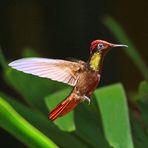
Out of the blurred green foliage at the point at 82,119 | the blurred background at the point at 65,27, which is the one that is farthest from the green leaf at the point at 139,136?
the blurred background at the point at 65,27

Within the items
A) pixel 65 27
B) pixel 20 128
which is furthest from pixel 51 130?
pixel 65 27

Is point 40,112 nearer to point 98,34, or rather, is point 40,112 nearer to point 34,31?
point 98,34

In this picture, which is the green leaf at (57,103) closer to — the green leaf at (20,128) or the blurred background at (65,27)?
the green leaf at (20,128)

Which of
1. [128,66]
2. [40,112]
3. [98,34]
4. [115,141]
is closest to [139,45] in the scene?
[128,66]

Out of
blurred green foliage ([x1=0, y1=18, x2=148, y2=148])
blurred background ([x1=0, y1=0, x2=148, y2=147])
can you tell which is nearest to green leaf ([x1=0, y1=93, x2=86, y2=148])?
blurred green foliage ([x1=0, y1=18, x2=148, y2=148])

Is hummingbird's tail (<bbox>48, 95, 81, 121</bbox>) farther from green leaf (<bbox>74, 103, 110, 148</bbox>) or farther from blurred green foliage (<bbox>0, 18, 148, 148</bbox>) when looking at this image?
green leaf (<bbox>74, 103, 110, 148</bbox>)

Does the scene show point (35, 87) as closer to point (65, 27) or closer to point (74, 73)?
point (74, 73)
